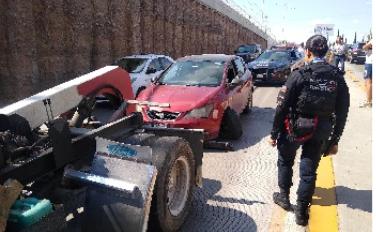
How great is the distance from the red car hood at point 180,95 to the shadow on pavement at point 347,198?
2743 mm

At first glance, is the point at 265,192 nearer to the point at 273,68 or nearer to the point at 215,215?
the point at 215,215

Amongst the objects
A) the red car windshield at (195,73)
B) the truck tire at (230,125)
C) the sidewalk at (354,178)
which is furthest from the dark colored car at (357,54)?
the truck tire at (230,125)

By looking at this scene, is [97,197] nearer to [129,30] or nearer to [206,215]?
[206,215]

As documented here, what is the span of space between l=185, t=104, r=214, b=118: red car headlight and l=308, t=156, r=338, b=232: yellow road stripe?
2.16 meters

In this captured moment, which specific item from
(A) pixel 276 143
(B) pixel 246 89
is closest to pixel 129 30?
(B) pixel 246 89

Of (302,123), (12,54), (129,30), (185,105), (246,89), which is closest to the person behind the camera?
(302,123)

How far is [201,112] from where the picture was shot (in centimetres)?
698

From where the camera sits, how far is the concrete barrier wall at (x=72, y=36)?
1305cm

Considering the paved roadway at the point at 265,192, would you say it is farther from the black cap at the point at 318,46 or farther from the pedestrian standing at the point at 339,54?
the pedestrian standing at the point at 339,54

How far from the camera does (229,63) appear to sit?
28.6ft

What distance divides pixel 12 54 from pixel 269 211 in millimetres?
11222

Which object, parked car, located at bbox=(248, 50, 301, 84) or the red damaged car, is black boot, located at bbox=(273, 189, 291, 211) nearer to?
the red damaged car

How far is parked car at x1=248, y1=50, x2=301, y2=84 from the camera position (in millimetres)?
16078

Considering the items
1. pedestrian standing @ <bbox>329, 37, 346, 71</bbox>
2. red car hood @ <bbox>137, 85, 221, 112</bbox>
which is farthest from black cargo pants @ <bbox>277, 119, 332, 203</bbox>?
pedestrian standing @ <bbox>329, 37, 346, 71</bbox>
